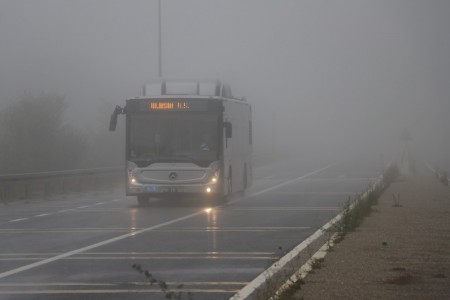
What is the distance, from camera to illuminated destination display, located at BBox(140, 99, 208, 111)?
28859 mm

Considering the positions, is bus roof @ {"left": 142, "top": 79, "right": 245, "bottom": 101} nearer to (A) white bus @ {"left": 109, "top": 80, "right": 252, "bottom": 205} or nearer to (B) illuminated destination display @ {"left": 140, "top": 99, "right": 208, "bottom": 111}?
(A) white bus @ {"left": 109, "top": 80, "right": 252, "bottom": 205}

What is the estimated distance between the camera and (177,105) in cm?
→ 2889

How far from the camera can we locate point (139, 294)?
37.6 ft

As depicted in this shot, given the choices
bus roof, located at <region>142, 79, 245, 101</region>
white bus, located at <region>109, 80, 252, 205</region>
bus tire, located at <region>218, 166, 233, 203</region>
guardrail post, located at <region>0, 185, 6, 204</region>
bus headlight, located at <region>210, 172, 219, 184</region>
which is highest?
bus roof, located at <region>142, 79, 245, 101</region>

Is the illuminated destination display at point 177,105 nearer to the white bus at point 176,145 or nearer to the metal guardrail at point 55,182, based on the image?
the white bus at point 176,145

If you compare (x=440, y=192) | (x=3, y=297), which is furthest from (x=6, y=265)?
(x=440, y=192)

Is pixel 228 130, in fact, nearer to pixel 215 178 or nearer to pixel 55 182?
pixel 215 178

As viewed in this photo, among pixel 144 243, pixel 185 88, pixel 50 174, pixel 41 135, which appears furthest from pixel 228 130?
pixel 41 135

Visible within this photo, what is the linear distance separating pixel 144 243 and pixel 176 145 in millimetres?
11093

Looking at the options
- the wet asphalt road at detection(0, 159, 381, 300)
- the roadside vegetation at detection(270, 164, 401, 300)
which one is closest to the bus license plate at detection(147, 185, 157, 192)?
the wet asphalt road at detection(0, 159, 381, 300)

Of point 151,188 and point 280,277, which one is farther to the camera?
point 151,188

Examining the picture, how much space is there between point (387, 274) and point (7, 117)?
41196 millimetres

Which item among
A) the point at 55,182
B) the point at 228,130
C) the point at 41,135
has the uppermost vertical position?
the point at 228,130

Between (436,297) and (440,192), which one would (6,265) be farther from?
(440,192)
